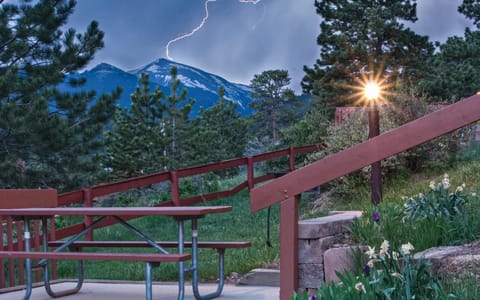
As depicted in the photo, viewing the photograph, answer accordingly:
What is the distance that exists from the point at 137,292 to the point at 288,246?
186cm

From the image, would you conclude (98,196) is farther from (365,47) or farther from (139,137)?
(365,47)

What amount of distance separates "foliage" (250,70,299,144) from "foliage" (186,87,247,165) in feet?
7.51

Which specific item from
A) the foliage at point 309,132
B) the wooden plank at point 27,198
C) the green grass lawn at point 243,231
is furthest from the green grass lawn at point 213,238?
the foliage at point 309,132

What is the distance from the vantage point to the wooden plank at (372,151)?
3.46 m

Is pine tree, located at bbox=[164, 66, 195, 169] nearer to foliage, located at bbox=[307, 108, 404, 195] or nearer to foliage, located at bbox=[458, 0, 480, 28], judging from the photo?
foliage, located at bbox=[458, 0, 480, 28]

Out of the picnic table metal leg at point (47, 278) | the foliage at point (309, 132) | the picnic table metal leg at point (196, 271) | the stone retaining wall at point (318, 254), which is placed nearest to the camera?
the stone retaining wall at point (318, 254)

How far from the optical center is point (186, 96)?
25.8 m

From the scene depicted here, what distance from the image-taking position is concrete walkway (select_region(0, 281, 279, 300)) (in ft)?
15.9

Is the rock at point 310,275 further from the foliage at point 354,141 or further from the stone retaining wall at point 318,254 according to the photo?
the foliage at point 354,141

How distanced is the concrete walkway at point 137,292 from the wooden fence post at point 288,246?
35.8 inches

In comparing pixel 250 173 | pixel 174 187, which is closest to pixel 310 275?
pixel 174 187

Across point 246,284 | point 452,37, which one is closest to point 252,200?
point 246,284

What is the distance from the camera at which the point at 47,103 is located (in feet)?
46.2

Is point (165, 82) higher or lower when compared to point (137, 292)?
higher
